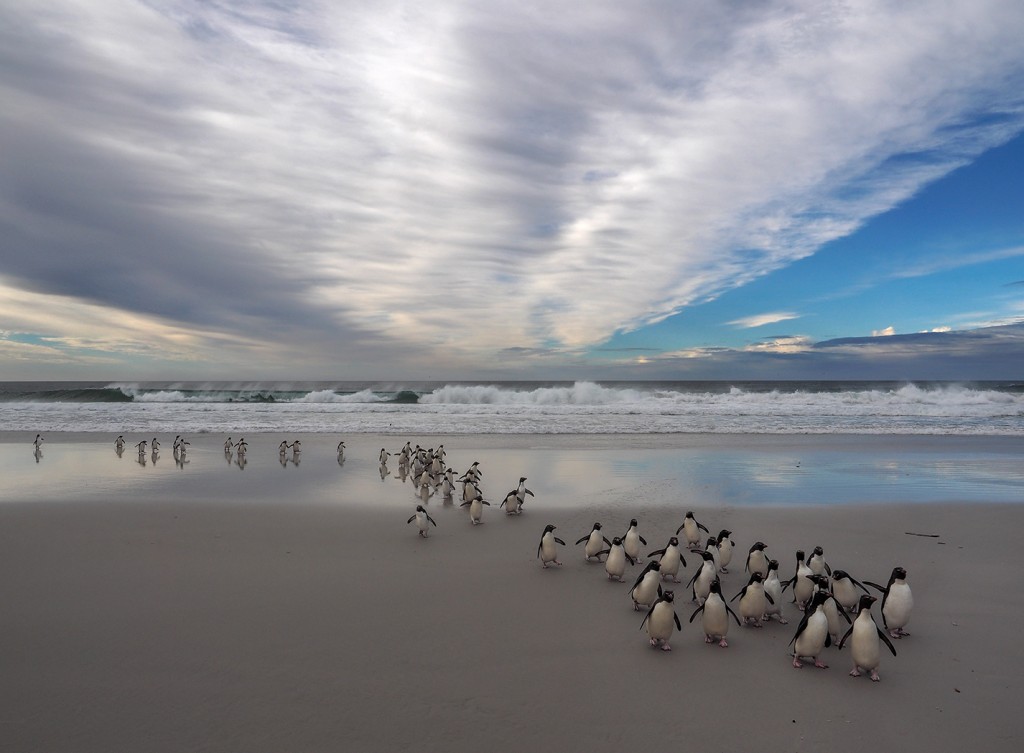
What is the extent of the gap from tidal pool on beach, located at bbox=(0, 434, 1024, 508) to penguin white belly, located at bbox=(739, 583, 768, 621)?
5.39m

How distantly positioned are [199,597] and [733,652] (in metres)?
5.76

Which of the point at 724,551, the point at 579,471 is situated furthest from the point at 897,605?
the point at 579,471

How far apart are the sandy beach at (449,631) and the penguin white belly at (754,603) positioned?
16 cm

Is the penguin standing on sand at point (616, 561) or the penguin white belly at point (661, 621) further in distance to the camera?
the penguin standing on sand at point (616, 561)

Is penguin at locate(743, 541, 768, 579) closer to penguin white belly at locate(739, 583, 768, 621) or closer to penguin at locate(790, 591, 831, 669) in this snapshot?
penguin white belly at locate(739, 583, 768, 621)

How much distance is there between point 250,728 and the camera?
13.9ft

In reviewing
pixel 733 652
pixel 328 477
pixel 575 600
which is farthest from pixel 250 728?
pixel 328 477

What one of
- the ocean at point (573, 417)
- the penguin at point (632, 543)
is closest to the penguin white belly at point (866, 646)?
the penguin at point (632, 543)

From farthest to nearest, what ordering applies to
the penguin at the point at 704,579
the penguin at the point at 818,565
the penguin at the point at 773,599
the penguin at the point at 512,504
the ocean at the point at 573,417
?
the ocean at the point at 573,417, the penguin at the point at 512,504, the penguin at the point at 818,565, the penguin at the point at 704,579, the penguin at the point at 773,599

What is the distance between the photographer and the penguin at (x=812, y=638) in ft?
16.5

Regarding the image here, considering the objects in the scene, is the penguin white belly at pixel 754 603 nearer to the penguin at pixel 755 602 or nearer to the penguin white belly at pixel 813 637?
the penguin at pixel 755 602

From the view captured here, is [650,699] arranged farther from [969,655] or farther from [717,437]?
[717,437]

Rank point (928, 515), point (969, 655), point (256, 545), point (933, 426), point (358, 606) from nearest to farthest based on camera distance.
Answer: point (969, 655) < point (358, 606) < point (256, 545) < point (928, 515) < point (933, 426)

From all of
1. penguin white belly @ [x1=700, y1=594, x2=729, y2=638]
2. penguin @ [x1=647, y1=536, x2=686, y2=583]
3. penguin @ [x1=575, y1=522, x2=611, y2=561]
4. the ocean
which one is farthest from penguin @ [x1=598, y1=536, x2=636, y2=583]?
the ocean
